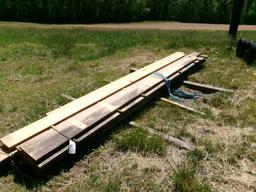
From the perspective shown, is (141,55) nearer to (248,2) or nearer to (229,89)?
(229,89)

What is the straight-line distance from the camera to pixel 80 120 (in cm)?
500

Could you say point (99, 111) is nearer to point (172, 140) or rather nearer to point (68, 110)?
point (68, 110)

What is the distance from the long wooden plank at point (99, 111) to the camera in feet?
15.1

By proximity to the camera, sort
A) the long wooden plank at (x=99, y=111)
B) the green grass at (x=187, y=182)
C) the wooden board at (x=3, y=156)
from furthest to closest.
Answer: the long wooden plank at (x=99, y=111)
the wooden board at (x=3, y=156)
the green grass at (x=187, y=182)

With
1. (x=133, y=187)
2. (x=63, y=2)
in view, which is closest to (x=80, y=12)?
(x=63, y=2)

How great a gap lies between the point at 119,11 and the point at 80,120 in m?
43.3

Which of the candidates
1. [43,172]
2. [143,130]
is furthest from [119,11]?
[43,172]

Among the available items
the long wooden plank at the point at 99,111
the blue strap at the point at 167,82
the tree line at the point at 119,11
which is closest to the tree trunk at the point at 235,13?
the long wooden plank at the point at 99,111

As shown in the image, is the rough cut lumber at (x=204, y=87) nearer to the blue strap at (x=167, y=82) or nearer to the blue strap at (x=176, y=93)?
the blue strap at (x=176, y=93)

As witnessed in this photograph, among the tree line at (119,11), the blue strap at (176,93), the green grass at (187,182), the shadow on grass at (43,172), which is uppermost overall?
the blue strap at (176,93)

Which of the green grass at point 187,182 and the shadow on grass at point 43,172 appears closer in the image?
the green grass at point 187,182

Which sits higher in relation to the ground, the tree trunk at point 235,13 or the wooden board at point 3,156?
the tree trunk at point 235,13

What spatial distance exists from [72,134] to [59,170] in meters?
0.50

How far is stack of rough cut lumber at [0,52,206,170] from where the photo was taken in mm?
4262
